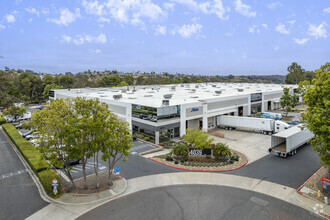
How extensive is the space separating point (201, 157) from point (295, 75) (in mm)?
108181

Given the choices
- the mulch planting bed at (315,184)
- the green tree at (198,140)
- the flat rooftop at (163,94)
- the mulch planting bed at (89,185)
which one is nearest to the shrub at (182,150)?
the green tree at (198,140)

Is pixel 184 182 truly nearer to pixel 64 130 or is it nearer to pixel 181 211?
pixel 181 211

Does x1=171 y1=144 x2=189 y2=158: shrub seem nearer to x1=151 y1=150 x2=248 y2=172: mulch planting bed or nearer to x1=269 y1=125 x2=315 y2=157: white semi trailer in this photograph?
x1=151 y1=150 x2=248 y2=172: mulch planting bed

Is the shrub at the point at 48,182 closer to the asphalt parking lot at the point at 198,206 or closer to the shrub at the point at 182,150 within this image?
the asphalt parking lot at the point at 198,206

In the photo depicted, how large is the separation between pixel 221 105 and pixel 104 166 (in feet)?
92.0

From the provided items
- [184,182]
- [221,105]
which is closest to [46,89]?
[221,105]

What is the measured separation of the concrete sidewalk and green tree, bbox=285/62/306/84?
11046 cm

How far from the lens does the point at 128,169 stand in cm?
2500

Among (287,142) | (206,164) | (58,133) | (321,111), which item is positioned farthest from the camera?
(287,142)

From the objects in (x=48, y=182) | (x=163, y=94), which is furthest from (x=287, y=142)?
(x=163, y=94)

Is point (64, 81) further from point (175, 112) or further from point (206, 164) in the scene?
point (206, 164)

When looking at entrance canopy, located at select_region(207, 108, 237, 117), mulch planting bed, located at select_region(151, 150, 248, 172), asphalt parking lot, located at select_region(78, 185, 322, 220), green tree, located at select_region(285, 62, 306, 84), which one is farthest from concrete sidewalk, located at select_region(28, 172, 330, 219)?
green tree, located at select_region(285, 62, 306, 84)

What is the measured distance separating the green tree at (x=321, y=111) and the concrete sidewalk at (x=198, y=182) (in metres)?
3.72

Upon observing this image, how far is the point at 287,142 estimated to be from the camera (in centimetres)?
2752
